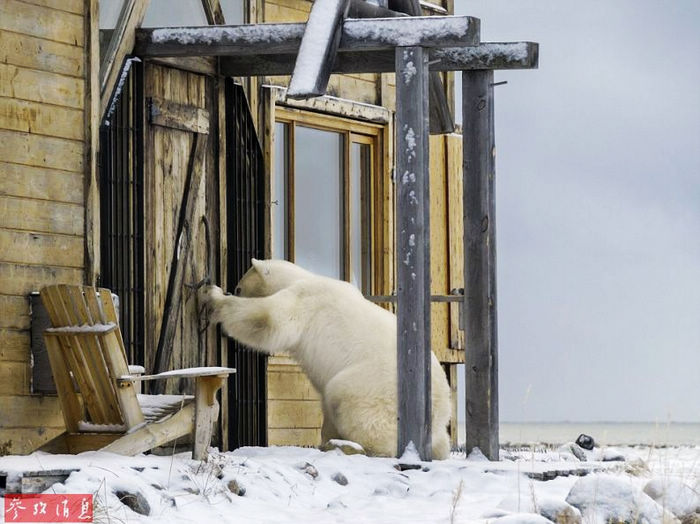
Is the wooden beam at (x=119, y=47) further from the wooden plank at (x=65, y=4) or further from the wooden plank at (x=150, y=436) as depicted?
the wooden plank at (x=150, y=436)

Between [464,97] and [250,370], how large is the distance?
2.52m

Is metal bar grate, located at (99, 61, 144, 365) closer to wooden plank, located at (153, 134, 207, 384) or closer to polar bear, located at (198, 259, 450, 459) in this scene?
wooden plank, located at (153, 134, 207, 384)

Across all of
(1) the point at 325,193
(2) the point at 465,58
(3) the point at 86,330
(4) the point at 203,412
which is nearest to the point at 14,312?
(3) the point at 86,330

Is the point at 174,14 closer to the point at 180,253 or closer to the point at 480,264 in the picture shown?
the point at 180,253

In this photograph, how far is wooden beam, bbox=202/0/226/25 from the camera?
9.60 meters

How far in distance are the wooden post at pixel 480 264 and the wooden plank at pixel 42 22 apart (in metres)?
2.65

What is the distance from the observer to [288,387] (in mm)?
10719

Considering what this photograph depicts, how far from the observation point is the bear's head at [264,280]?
9.12 meters

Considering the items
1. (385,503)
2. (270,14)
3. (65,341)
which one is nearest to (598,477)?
(385,503)

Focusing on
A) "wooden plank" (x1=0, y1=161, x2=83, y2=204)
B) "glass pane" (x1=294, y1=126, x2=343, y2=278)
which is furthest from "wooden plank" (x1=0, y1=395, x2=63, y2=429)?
"glass pane" (x1=294, y1=126, x2=343, y2=278)

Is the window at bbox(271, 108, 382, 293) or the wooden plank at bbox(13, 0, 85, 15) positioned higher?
the wooden plank at bbox(13, 0, 85, 15)

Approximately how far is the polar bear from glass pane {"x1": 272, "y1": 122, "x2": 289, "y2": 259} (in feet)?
5.11

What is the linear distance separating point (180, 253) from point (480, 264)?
2071 millimetres

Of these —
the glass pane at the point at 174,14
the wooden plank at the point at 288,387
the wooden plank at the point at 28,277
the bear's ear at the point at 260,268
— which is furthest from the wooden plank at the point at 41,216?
the wooden plank at the point at 288,387
